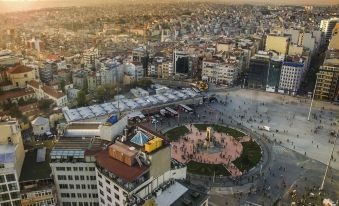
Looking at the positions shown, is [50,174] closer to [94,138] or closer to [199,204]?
[94,138]

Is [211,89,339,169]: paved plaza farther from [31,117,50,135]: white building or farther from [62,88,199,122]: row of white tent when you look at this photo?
[31,117,50,135]: white building

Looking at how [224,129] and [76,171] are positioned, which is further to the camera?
[224,129]

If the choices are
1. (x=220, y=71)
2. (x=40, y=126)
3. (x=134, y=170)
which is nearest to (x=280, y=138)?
(x=220, y=71)

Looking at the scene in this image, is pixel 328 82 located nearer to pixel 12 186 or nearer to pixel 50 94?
pixel 50 94

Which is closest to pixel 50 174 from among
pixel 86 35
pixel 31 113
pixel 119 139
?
pixel 119 139

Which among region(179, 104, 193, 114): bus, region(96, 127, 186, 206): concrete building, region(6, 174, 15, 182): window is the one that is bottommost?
region(179, 104, 193, 114): bus

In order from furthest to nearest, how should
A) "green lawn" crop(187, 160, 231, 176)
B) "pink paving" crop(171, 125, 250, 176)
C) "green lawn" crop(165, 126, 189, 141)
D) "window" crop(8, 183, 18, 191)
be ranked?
"green lawn" crop(165, 126, 189, 141) → "pink paving" crop(171, 125, 250, 176) → "green lawn" crop(187, 160, 231, 176) → "window" crop(8, 183, 18, 191)

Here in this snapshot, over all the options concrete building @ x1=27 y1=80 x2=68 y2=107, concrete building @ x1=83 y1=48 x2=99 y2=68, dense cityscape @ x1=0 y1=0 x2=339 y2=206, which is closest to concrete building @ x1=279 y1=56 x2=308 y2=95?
dense cityscape @ x1=0 y1=0 x2=339 y2=206
